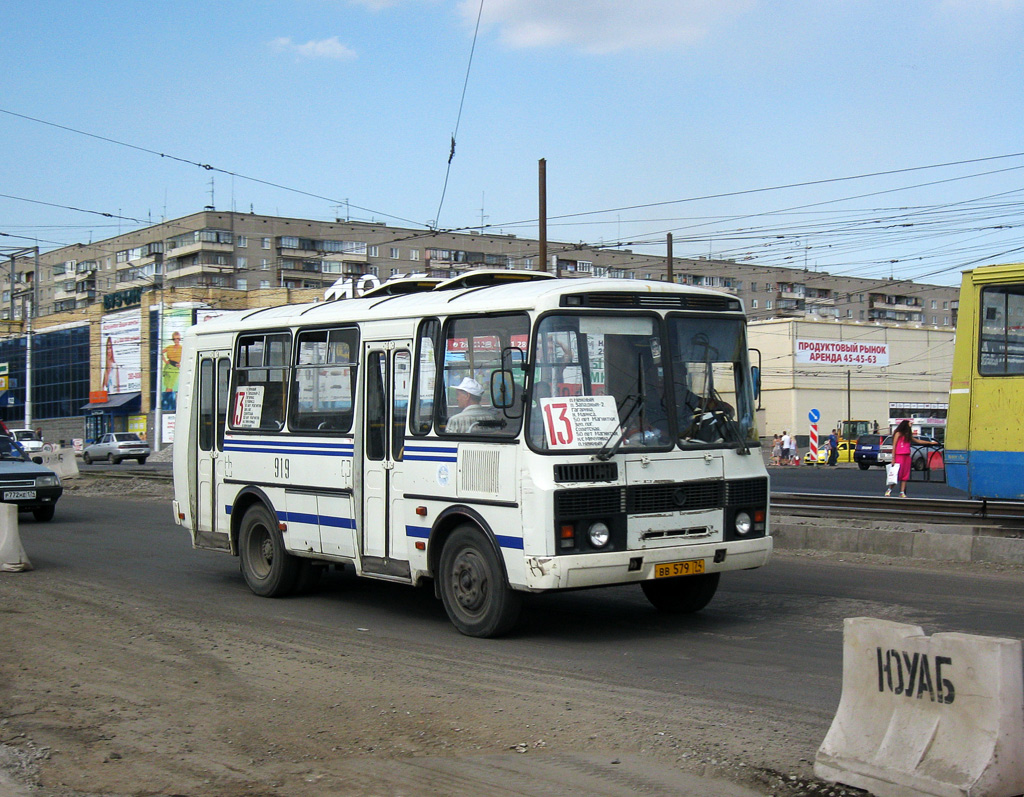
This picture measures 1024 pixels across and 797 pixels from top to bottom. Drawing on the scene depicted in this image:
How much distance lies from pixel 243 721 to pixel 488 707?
1426mm

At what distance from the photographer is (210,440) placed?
12.1 m

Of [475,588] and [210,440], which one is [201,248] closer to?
[210,440]

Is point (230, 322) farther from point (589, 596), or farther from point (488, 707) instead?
point (488, 707)

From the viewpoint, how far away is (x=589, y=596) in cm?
1099

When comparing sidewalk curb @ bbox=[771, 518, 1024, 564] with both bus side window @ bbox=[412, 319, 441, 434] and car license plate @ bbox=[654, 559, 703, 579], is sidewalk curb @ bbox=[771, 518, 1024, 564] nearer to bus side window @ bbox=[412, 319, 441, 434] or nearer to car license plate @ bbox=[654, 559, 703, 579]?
car license plate @ bbox=[654, 559, 703, 579]

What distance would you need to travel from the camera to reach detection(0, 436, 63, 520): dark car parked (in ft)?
63.5

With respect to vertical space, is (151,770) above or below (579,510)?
below

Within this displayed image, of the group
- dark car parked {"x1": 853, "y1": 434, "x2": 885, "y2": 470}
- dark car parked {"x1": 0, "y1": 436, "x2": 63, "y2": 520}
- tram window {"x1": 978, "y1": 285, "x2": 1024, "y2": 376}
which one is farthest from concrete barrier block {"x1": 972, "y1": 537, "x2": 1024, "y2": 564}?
dark car parked {"x1": 853, "y1": 434, "x2": 885, "y2": 470}

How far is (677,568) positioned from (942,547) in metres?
6.28

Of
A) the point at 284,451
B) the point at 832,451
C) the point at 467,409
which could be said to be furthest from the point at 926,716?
the point at 832,451

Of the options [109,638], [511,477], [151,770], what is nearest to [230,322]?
[109,638]

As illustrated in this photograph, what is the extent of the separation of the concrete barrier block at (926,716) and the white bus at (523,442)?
318cm

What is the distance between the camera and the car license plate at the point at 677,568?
8445 mm

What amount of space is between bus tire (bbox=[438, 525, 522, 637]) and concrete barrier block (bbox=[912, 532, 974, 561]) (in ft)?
22.8
